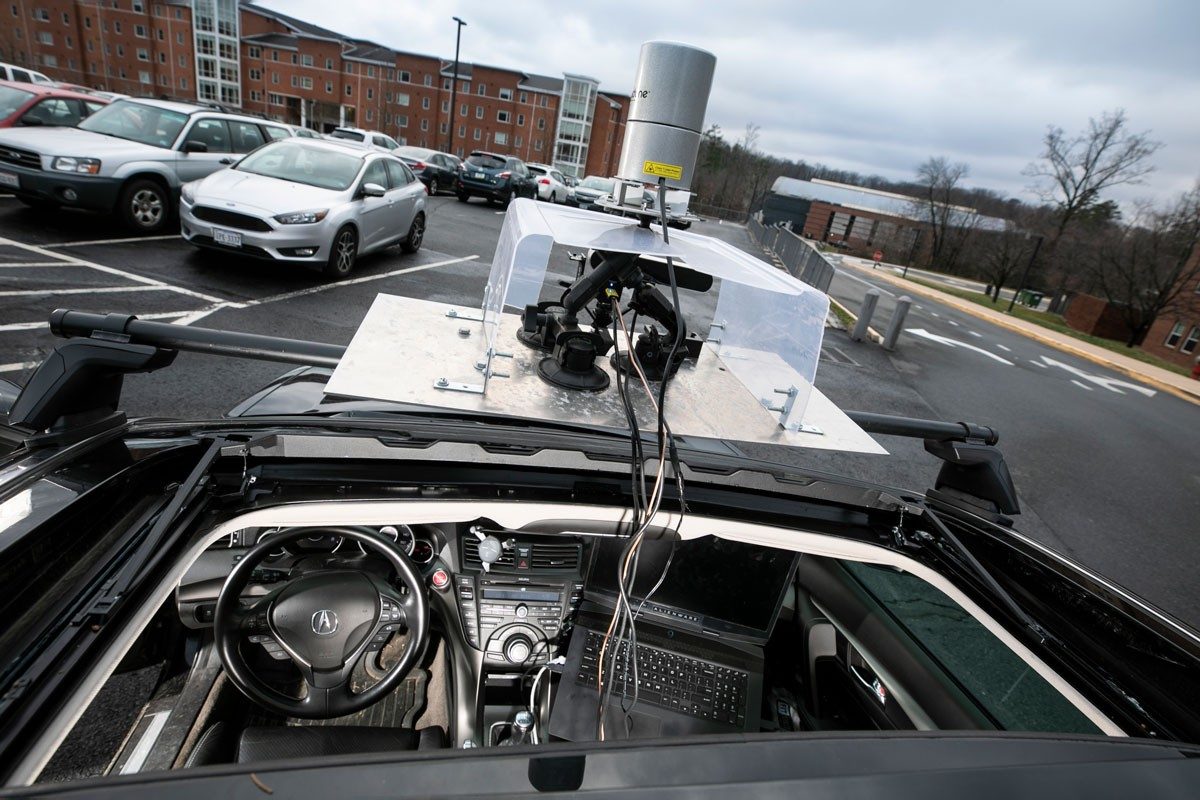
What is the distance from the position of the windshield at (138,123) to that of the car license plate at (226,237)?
2.77 metres

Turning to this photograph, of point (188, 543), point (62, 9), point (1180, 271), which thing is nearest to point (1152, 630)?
point (188, 543)

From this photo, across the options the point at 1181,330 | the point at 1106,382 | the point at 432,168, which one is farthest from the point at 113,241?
the point at 1181,330

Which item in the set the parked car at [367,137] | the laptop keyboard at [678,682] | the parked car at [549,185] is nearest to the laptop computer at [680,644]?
the laptop keyboard at [678,682]

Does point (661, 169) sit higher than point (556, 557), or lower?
higher

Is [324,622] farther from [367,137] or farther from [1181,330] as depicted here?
[1181,330]

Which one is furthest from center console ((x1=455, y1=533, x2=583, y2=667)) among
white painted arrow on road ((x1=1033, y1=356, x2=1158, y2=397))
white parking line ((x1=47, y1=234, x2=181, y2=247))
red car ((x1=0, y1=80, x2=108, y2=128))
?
white painted arrow on road ((x1=1033, y1=356, x2=1158, y2=397))

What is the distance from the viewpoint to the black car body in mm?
953

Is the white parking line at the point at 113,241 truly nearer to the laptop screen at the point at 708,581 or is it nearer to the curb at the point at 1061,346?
the laptop screen at the point at 708,581

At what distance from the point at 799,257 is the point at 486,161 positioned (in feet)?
36.7

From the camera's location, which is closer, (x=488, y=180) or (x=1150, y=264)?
(x=488, y=180)

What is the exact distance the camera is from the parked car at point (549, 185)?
22983 millimetres

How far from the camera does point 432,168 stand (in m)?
20.0

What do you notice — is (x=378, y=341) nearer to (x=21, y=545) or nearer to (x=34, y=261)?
(x=21, y=545)

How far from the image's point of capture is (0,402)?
249 centimetres
